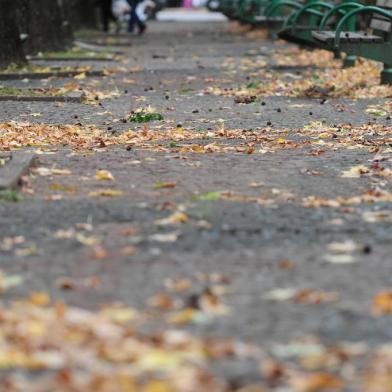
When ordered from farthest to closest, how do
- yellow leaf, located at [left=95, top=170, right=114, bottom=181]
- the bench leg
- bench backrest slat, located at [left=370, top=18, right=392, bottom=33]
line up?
the bench leg
bench backrest slat, located at [left=370, top=18, right=392, bottom=33]
yellow leaf, located at [left=95, top=170, right=114, bottom=181]

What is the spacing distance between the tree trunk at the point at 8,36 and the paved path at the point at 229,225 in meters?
4.41

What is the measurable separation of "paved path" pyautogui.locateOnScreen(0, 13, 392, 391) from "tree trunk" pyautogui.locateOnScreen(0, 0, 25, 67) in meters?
4.41

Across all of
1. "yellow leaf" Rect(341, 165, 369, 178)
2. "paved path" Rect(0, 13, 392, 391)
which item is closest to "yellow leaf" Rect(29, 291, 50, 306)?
"paved path" Rect(0, 13, 392, 391)

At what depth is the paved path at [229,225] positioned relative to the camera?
5426 mm

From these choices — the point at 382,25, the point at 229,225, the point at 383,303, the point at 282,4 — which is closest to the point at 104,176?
the point at 229,225

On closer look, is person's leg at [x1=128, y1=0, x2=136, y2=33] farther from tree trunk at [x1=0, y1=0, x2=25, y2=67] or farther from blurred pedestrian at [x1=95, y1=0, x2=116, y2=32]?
tree trunk at [x1=0, y1=0, x2=25, y2=67]

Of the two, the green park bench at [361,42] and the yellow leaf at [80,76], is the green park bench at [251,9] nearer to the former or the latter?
the yellow leaf at [80,76]

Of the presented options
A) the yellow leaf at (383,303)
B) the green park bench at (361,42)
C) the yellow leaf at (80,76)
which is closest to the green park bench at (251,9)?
the yellow leaf at (80,76)

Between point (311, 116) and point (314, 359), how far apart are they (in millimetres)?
8968

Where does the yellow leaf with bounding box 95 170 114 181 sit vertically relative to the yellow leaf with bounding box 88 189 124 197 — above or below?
below

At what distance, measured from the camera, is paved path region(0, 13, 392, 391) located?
17.8ft

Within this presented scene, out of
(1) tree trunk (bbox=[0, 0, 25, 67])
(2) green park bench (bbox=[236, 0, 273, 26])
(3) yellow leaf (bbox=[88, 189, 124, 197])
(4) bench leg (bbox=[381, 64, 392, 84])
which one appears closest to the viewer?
(3) yellow leaf (bbox=[88, 189, 124, 197])

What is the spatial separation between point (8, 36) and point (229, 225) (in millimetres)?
12467

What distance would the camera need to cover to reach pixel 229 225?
24.6 feet
